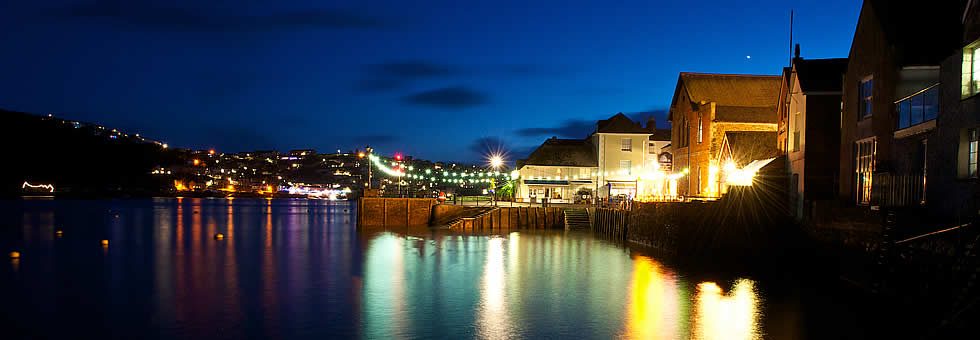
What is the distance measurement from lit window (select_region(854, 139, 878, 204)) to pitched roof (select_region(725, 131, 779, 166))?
12.6 metres

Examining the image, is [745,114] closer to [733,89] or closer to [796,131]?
[733,89]

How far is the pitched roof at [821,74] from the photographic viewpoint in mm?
27484

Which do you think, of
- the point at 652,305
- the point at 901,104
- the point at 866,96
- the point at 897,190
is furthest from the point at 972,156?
the point at 652,305

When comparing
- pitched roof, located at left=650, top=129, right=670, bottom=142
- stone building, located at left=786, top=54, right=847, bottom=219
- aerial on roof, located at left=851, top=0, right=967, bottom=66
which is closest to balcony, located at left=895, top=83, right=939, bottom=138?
aerial on roof, located at left=851, top=0, right=967, bottom=66

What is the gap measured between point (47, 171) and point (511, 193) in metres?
118

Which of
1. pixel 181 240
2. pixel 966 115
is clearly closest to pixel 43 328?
pixel 966 115

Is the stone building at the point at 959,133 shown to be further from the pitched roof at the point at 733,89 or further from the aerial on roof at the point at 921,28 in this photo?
the pitched roof at the point at 733,89

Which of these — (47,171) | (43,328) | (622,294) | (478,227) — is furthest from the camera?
(47,171)

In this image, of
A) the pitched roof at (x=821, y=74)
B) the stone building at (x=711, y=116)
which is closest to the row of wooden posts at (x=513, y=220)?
the stone building at (x=711, y=116)

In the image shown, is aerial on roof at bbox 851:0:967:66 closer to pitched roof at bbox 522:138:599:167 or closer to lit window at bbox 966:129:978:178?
lit window at bbox 966:129:978:178

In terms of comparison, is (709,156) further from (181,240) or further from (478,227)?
(181,240)

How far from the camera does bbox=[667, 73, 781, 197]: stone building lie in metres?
41.3

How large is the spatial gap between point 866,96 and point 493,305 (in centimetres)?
1570

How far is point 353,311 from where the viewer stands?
20.3 m
